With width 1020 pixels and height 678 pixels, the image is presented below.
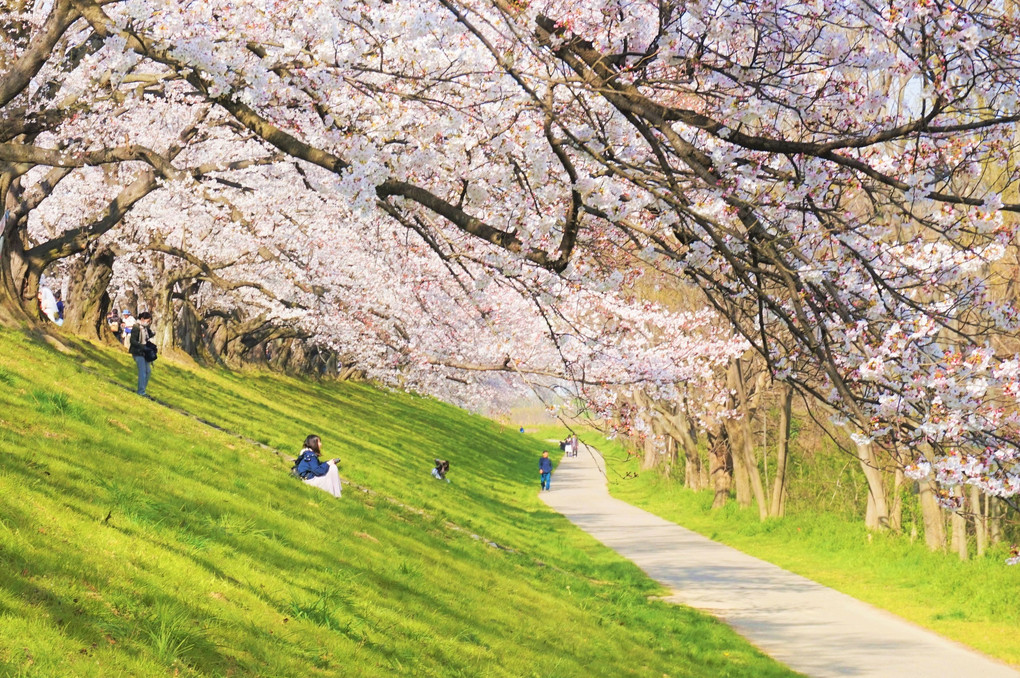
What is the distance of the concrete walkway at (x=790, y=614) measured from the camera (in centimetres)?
1234

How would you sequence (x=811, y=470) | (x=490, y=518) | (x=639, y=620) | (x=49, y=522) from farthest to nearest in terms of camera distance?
(x=811, y=470)
(x=490, y=518)
(x=639, y=620)
(x=49, y=522)

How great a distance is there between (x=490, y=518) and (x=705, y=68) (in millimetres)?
20108

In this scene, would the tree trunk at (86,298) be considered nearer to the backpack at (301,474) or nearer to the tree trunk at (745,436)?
the backpack at (301,474)

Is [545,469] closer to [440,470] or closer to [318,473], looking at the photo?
[440,470]

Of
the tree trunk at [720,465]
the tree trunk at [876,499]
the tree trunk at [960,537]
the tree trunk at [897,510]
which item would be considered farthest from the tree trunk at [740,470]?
the tree trunk at [960,537]

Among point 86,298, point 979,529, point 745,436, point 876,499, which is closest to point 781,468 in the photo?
point 745,436

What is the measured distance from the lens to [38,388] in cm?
1271

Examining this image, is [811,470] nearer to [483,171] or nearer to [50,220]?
[483,171]

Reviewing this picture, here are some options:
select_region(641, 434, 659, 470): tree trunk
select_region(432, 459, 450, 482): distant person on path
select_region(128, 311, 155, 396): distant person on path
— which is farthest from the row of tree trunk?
select_region(128, 311, 155, 396): distant person on path

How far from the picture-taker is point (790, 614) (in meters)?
16.0

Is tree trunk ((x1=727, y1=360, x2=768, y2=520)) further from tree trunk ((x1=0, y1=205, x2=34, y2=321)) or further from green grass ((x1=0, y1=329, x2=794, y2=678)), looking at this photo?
tree trunk ((x1=0, y1=205, x2=34, y2=321))

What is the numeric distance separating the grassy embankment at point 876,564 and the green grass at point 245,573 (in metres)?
2.40

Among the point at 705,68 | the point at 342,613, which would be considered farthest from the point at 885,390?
the point at 342,613

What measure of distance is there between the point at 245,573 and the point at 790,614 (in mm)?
10626
